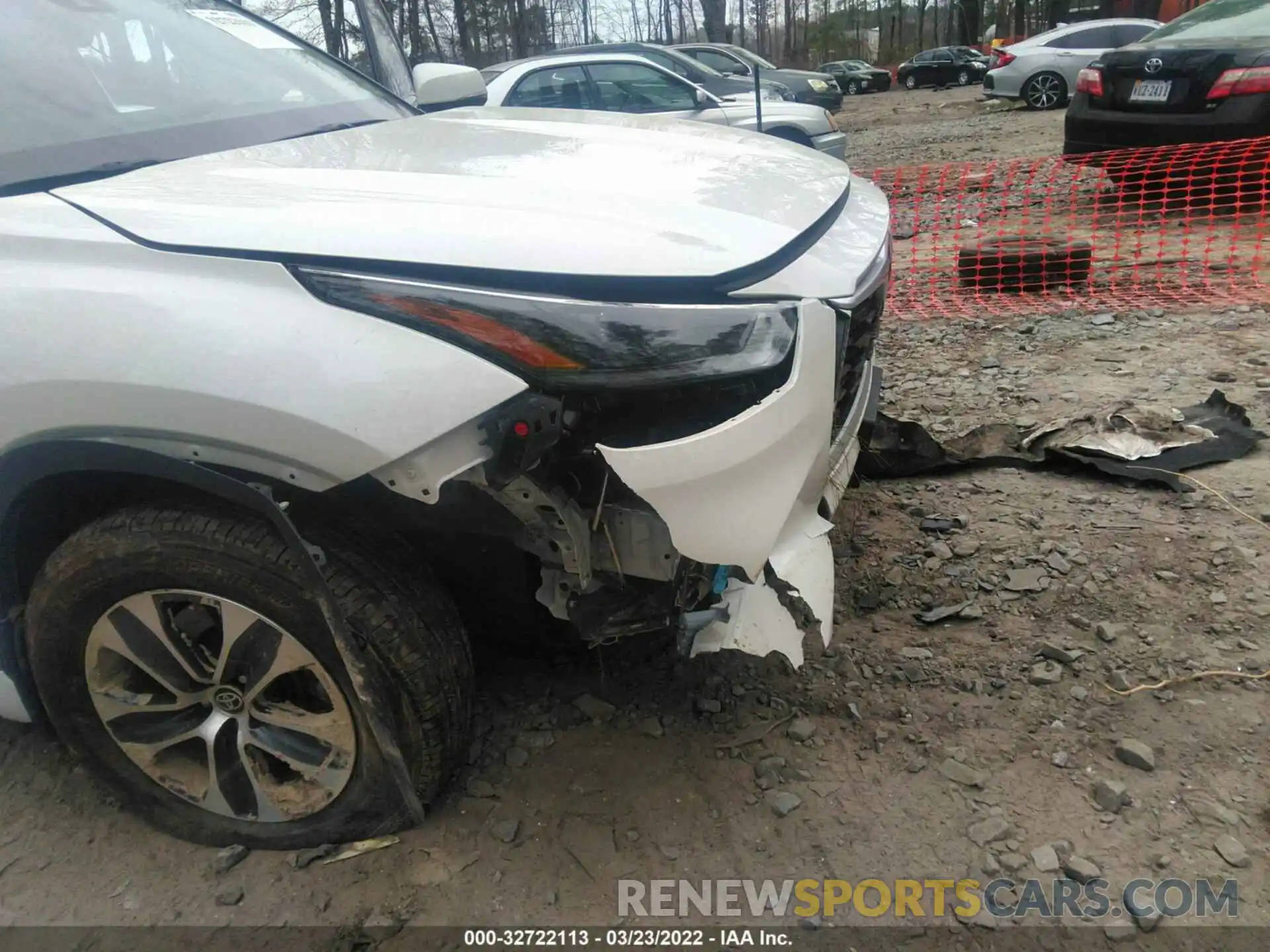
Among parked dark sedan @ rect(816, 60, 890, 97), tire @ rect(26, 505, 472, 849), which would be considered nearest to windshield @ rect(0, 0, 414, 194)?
tire @ rect(26, 505, 472, 849)

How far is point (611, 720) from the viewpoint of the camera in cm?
221

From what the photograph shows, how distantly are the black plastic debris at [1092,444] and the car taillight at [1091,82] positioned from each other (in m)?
4.77

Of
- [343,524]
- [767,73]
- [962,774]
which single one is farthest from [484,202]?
[767,73]

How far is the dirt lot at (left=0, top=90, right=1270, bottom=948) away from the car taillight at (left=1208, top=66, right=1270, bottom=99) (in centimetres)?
484

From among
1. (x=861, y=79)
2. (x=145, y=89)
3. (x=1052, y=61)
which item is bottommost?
(x=861, y=79)

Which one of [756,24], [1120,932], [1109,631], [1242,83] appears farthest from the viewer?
[756,24]

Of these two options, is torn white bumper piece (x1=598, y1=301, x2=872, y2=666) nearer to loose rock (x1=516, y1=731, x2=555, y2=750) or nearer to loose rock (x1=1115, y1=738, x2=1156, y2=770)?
loose rock (x1=516, y1=731, x2=555, y2=750)

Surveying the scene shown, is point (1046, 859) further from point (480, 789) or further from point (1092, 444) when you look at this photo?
point (1092, 444)

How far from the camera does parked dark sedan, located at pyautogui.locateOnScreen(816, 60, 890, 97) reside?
3241 centimetres

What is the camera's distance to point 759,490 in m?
1.56

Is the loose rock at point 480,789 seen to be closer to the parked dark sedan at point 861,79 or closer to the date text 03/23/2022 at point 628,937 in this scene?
the date text 03/23/2022 at point 628,937

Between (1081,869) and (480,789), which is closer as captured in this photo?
(1081,869)

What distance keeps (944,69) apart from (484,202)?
32639 millimetres

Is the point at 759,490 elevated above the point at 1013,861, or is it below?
above
